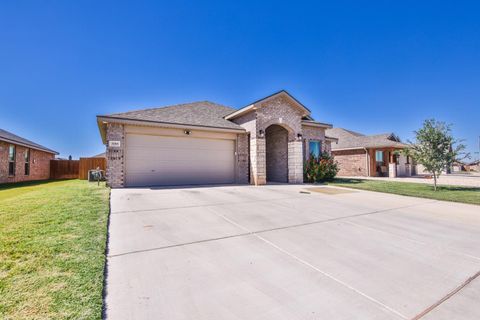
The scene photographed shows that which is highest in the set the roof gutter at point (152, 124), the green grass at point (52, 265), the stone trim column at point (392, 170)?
the roof gutter at point (152, 124)

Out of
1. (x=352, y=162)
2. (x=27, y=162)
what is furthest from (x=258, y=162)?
(x=27, y=162)

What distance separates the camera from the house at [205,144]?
986cm

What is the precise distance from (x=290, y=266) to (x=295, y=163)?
1058 centimetres

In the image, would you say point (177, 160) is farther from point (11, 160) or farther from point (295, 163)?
point (11, 160)

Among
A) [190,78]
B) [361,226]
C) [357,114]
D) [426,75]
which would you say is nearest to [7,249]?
[361,226]

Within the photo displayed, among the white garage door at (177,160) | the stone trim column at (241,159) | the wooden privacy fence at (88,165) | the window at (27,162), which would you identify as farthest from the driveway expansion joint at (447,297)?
the window at (27,162)

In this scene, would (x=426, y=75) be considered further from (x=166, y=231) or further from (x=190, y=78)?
(x=166, y=231)

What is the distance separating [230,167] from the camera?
12.3 m

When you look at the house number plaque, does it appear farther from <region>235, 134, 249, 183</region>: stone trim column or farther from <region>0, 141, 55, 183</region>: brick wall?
<region>0, 141, 55, 183</region>: brick wall

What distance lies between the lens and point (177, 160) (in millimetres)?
10914

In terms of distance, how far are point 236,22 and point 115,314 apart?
1426 centimetres

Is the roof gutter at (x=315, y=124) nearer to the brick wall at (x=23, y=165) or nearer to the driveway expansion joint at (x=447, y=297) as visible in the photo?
the driveway expansion joint at (x=447, y=297)

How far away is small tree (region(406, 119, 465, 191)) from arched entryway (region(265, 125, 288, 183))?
22.8 ft

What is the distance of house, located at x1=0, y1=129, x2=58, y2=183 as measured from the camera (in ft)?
44.8
